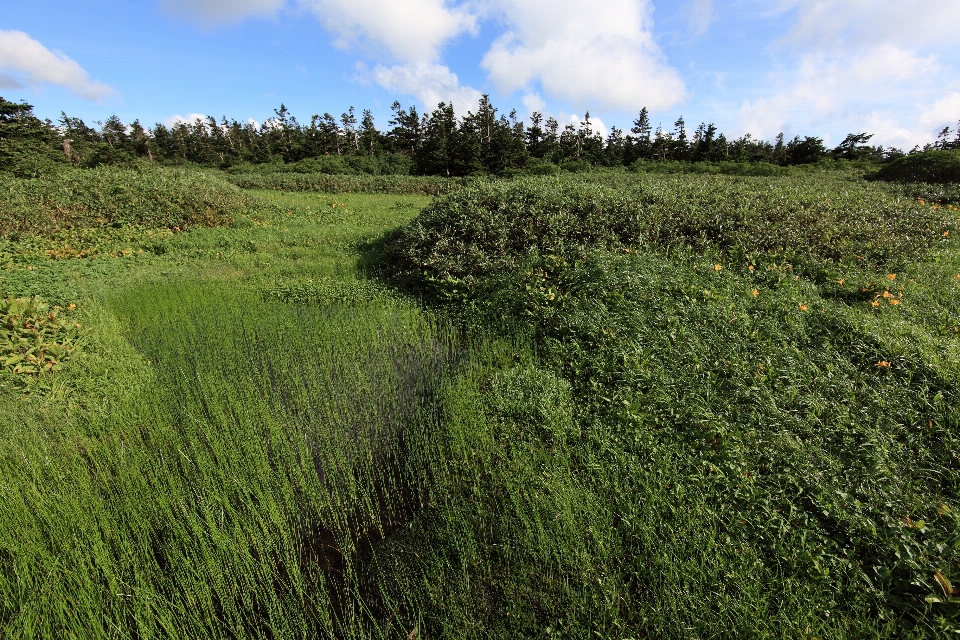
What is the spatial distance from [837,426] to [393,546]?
3.56 metres

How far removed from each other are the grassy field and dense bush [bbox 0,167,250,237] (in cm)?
575

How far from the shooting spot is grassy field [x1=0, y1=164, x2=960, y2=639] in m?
2.27

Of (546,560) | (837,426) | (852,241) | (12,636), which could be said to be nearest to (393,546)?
(546,560)

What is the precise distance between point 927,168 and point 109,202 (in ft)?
87.9

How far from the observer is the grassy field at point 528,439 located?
227 centimetres

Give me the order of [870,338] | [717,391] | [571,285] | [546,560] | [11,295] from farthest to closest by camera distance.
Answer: [571,285]
[11,295]
[870,338]
[717,391]
[546,560]

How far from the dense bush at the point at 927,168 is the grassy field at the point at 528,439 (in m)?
10.2

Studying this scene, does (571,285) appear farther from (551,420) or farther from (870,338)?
(870,338)

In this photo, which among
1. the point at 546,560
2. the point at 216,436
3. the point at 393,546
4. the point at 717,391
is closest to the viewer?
the point at 546,560

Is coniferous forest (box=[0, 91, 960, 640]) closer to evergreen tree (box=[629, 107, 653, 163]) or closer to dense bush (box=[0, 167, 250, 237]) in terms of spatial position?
dense bush (box=[0, 167, 250, 237])

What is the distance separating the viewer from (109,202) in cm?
1173

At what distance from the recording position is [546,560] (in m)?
2.46

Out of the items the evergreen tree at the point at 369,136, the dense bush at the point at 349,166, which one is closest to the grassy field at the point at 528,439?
the dense bush at the point at 349,166

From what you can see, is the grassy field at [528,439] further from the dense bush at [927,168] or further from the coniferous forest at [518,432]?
the dense bush at [927,168]
